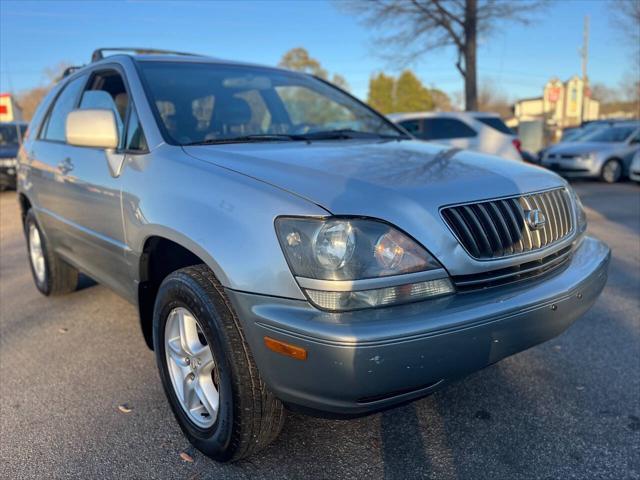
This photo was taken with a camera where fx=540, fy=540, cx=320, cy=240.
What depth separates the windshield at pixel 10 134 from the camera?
48.5 ft

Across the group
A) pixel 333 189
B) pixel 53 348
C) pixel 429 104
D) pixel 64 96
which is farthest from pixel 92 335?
pixel 429 104

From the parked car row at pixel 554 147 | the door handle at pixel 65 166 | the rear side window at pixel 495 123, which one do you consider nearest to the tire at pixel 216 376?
the door handle at pixel 65 166

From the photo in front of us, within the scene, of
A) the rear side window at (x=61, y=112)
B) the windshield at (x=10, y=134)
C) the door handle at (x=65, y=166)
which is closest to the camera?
the door handle at (x=65, y=166)

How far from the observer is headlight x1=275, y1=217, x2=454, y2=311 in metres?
1.84

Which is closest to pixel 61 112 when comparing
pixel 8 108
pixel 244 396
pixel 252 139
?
pixel 252 139

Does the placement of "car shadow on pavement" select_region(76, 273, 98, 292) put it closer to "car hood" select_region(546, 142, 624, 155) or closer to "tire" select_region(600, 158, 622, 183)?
"car hood" select_region(546, 142, 624, 155)

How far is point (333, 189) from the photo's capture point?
204cm

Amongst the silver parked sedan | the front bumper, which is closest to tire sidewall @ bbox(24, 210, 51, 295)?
the front bumper

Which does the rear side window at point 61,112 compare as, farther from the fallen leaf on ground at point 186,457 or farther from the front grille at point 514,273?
the front grille at point 514,273

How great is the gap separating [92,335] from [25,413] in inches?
41.9

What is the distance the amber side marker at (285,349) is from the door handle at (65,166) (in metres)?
2.24

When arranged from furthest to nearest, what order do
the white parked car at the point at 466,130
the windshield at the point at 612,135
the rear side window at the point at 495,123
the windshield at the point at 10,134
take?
the windshield at the point at 10,134 < the windshield at the point at 612,135 < the rear side window at the point at 495,123 < the white parked car at the point at 466,130

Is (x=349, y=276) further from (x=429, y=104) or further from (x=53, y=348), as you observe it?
(x=429, y=104)

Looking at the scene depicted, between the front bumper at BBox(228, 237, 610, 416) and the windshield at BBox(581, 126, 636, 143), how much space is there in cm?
1373
